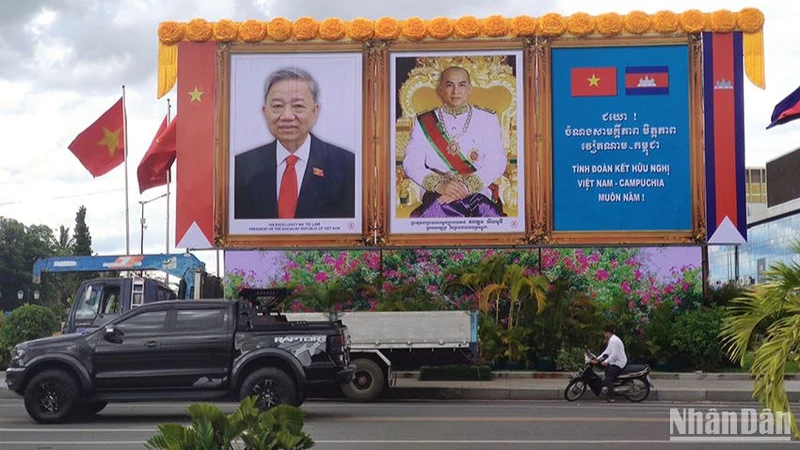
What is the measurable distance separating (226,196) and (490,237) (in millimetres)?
7251

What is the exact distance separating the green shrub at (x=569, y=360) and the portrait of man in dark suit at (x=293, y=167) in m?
6.90

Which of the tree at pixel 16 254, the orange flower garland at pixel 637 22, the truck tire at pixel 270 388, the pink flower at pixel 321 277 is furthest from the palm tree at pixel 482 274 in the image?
the tree at pixel 16 254

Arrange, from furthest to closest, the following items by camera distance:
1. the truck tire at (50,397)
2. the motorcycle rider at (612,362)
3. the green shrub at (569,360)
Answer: the green shrub at (569,360)
the motorcycle rider at (612,362)
the truck tire at (50,397)

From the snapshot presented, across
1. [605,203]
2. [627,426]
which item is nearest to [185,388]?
[627,426]

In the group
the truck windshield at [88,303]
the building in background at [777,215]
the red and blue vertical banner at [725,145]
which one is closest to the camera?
the truck windshield at [88,303]

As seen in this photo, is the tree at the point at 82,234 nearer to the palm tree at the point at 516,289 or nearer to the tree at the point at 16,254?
the tree at the point at 16,254

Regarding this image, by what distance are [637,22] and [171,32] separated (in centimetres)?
1275

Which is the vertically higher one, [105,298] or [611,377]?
[105,298]

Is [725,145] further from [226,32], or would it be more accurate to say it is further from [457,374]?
[226,32]

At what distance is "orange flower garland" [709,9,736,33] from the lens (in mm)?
29391

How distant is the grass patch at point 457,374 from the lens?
81.3 feet

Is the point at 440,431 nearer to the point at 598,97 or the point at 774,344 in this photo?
the point at 774,344

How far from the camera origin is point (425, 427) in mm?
15008

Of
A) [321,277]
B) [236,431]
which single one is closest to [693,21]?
[321,277]
